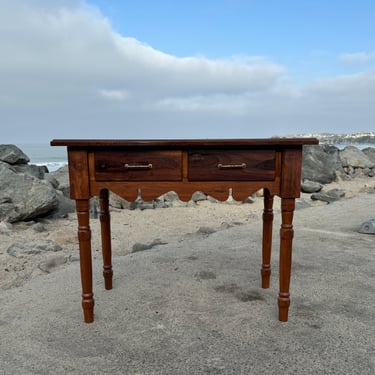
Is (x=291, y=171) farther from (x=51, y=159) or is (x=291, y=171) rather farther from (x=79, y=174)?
(x=51, y=159)

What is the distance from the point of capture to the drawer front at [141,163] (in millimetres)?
2338

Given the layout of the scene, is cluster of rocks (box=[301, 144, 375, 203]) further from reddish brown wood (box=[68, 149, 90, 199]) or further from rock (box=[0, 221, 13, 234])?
reddish brown wood (box=[68, 149, 90, 199])

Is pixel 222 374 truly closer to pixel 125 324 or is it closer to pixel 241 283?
pixel 125 324

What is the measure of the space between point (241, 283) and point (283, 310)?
706 millimetres

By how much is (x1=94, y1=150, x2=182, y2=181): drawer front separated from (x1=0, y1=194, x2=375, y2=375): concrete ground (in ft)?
3.37

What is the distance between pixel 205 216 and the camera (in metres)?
7.07

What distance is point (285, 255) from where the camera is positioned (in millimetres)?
2443

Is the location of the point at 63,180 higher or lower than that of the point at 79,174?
lower

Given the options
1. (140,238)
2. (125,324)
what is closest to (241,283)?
(125,324)

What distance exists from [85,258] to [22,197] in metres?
3.83

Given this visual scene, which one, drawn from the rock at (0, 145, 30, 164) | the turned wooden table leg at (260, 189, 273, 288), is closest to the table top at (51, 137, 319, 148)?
the turned wooden table leg at (260, 189, 273, 288)

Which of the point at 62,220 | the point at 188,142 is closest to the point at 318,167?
the point at 62,220

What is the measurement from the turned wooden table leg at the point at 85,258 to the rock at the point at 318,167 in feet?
34.1

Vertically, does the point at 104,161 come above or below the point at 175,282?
above
